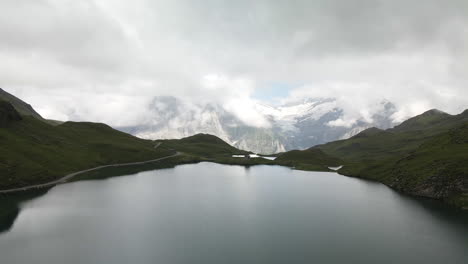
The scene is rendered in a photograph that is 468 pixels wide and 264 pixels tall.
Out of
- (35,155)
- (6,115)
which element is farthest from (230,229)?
(6,115)

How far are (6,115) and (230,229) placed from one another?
17340 centimetres

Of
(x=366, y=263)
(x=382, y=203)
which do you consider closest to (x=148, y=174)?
(x=382, y=203)

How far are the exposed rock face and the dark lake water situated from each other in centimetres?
9015

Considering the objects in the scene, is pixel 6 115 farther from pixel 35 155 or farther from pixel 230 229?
pixel 230 229

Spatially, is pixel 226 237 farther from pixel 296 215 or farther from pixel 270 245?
pixel 296 215

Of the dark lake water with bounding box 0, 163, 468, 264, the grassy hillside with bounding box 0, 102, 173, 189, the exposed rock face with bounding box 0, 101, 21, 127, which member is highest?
the exposed rock face with bounding box 0, 101, 21, 127

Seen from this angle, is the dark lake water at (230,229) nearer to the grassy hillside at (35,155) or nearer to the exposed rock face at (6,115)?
the grassy hillside at (35,155)

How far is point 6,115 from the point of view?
16562 cm

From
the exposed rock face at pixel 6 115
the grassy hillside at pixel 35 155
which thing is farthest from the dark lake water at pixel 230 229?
the exposed rock face at pixel 6 115

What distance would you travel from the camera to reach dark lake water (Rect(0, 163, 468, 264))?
5072 cm

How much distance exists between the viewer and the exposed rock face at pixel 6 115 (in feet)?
532

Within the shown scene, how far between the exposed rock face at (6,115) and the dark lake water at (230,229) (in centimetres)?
9015

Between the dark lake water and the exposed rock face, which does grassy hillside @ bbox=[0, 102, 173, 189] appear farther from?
the dark lake water

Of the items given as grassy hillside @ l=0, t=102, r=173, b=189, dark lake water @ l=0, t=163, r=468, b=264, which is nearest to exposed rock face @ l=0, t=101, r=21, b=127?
grassy hillside @ l=0, t=102, r=173, b=189
